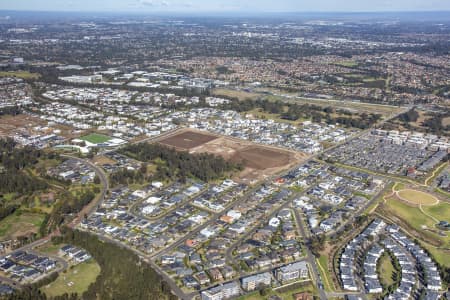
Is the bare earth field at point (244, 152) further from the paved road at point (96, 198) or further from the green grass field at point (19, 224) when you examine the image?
the green grass field at point (19, 224)

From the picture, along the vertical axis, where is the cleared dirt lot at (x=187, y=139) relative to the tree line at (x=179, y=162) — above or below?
Answer: below

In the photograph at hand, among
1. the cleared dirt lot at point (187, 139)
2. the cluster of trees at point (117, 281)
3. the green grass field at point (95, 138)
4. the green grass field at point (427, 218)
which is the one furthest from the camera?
the green grass field at point (95, 138)

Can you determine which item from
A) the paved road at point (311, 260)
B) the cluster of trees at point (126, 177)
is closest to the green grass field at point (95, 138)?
the cluster of trees at point (126, 177)

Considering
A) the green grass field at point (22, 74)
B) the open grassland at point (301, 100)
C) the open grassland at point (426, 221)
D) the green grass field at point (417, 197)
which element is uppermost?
the green grass field at point (22, 74)

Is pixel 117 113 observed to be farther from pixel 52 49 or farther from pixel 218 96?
pixel 52 49

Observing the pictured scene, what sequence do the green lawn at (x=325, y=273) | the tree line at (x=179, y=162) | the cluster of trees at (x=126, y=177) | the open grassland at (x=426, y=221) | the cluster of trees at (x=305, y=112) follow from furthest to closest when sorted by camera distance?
1. the cluster of trees at (x=305, y=112)
2. the tree line at (x=179, y=162)
3. the cluster of trees at (x=126, y=177)
4. the open grassland at (x=426, y=221)
5. the green lawn at (x=325, y=273)

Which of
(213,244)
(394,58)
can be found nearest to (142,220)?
(213,244)

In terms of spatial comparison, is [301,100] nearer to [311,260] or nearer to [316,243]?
[316,243]

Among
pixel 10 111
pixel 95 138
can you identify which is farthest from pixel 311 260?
pixel 10 111

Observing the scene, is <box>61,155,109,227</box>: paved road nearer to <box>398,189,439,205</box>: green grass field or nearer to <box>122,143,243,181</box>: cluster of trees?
<box>122,143,243,181</box>: cluster of trees
